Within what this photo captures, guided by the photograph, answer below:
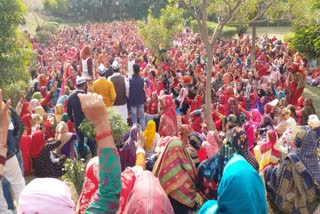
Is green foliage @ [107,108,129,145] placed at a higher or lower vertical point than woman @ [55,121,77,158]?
higher

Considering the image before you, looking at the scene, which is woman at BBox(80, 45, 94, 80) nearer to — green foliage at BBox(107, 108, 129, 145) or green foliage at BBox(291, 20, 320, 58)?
green foliage at BBox(107, 108, 129, 145)

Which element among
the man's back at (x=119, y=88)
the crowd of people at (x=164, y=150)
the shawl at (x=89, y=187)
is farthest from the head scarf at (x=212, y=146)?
the man's back at (x=119, y=88)

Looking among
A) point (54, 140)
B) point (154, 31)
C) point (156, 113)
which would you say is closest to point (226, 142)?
point (54, 140)

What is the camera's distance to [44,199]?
6.56 ft

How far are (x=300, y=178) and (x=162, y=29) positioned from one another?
41.9ft

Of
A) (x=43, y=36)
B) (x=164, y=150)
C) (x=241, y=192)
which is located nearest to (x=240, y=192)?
(x=241, y=192)

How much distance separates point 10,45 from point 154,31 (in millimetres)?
9745

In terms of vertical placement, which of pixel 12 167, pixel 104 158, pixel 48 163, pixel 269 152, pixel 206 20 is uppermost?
pixel 206 20

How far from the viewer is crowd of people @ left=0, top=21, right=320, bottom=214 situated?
212cm

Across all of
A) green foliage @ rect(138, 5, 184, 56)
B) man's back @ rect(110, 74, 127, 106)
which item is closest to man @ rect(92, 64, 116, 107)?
man's back @ rect(110, 74, 127, 106)

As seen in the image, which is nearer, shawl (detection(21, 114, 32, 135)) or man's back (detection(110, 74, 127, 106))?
shawl (detection(21, 114, 32, 135))

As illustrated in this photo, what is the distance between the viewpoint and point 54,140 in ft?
20.2

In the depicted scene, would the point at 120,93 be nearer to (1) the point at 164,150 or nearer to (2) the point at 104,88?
(2) the point at 104,88

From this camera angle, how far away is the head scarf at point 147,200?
7.96 ft
